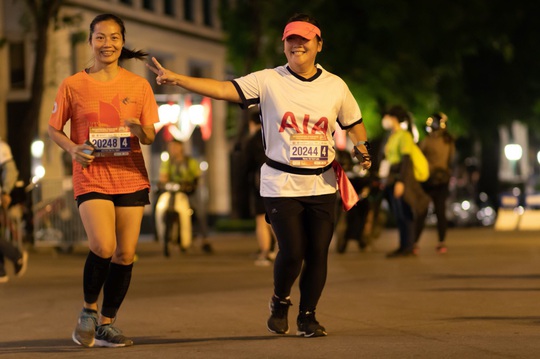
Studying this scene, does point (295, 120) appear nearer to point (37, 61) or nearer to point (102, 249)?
point (102, 249)

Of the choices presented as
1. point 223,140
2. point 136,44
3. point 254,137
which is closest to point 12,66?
point 136,44

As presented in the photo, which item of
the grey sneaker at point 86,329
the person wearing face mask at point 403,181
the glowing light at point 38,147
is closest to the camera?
the grey sneaker at point 86,329

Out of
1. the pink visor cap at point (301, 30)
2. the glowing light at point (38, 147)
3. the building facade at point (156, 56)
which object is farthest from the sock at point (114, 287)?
the glowing light at point (38, 147)

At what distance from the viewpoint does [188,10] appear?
5791 cm

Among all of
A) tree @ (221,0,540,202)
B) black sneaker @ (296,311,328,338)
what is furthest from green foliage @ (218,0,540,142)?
black sneaker @ (296,311,328,338)

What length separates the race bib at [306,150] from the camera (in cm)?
966

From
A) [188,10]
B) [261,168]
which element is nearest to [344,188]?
[261,168]

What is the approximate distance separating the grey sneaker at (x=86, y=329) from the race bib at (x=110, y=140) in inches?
38.4

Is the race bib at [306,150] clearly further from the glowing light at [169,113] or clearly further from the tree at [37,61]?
the glowing light at [169,113]

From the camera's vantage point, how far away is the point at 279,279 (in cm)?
995

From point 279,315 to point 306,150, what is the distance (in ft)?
3.64

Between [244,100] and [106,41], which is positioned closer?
[106,41]

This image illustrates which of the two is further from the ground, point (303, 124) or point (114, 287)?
point (303, 124)

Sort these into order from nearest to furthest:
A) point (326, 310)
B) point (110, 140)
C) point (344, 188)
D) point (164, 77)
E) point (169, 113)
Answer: point (164, 77), point (110, 140), point (344, 188), point (326, 310), point (169, 113)
